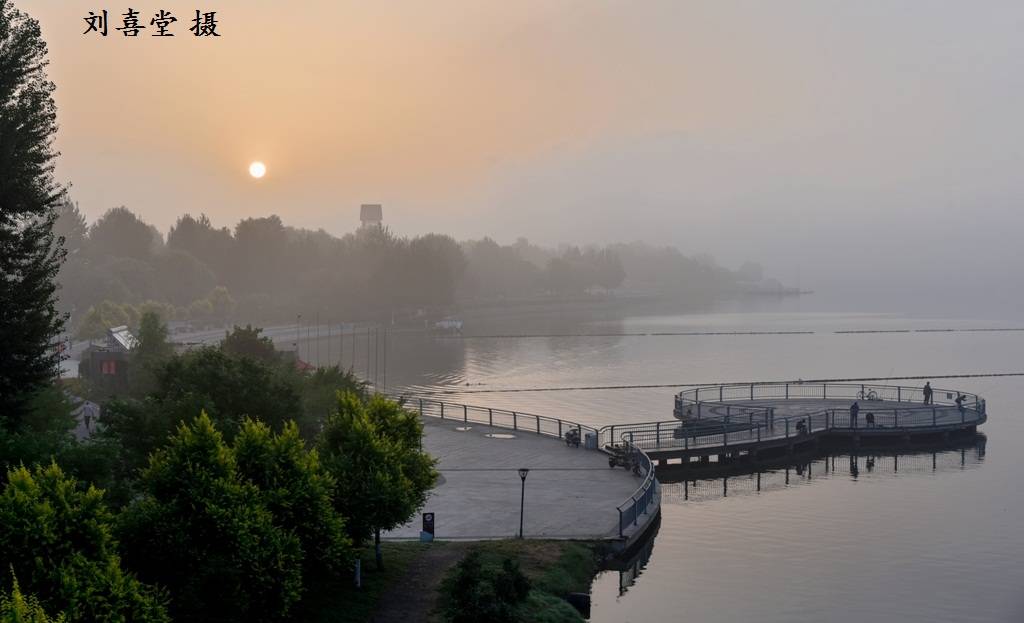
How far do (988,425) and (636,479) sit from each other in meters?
46.4

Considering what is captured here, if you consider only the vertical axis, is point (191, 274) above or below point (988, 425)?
above

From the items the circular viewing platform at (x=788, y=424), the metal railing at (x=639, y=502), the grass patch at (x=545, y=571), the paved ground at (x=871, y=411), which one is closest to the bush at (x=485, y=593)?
the grass patch at (x=545, y=571)

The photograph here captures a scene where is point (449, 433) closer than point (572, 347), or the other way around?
point (449, 433)

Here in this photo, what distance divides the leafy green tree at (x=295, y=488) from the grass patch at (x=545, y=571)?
363cm

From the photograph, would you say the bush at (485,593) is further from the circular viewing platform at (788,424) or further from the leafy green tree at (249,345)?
the leafy green tree at (249,345)

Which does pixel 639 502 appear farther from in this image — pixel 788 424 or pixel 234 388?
pixel 788 424

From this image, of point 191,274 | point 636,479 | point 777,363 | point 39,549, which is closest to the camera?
point 39,549

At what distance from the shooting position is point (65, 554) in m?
20.4

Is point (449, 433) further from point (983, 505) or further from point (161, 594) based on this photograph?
point (161, 594)

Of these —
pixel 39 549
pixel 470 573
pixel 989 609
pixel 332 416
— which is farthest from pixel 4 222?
pixel 989 609

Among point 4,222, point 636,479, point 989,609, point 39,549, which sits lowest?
point 989,609

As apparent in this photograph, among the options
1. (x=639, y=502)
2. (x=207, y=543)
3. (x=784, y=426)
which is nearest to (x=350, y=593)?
(x=207, y=543)

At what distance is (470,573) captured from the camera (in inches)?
1036

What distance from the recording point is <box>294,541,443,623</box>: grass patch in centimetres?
2653
